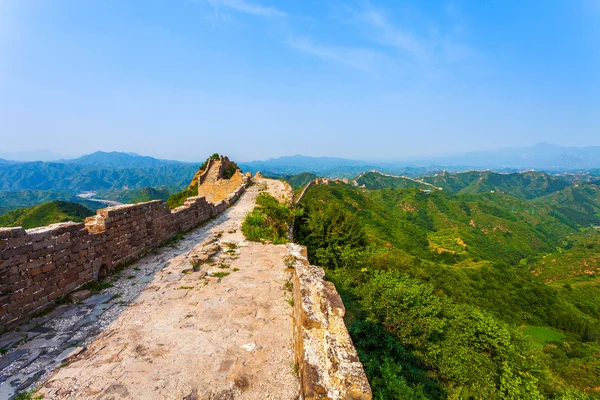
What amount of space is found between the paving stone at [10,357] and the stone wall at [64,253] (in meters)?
0.84

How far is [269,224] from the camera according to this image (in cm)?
1085

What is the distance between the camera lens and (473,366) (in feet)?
28.1

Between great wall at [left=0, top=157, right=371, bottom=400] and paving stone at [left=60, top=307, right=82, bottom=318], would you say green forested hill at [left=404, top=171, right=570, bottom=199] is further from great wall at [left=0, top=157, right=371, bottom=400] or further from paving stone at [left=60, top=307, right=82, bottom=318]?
paving stone at [left=60, top=307, right=82, bottom=318]

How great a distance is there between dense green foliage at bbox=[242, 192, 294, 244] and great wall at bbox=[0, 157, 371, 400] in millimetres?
2001

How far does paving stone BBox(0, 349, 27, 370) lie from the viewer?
3.58m

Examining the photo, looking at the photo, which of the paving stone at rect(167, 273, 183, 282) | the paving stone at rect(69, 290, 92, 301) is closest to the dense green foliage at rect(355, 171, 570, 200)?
the paving stone at rect(167, 273, 183, 282)

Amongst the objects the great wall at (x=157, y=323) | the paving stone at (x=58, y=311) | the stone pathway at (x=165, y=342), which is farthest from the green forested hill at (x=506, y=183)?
the paving stone at (x=58, y=311)

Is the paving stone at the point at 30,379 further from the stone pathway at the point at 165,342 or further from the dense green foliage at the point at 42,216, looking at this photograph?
the dense green foliage at the point at 42,216

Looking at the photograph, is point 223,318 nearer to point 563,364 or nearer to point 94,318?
point 94,318

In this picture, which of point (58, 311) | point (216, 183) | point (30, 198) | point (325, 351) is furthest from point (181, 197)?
point (30, 198)

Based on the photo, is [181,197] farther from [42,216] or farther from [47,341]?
[42,216]

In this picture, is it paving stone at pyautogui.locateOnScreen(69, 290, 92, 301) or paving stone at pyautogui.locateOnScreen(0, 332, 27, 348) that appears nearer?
paving stone at pyautogui.locateOnScreen(0, 332, 27, 348)

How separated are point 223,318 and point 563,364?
90.8 ft

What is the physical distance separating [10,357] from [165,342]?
6.37ft
